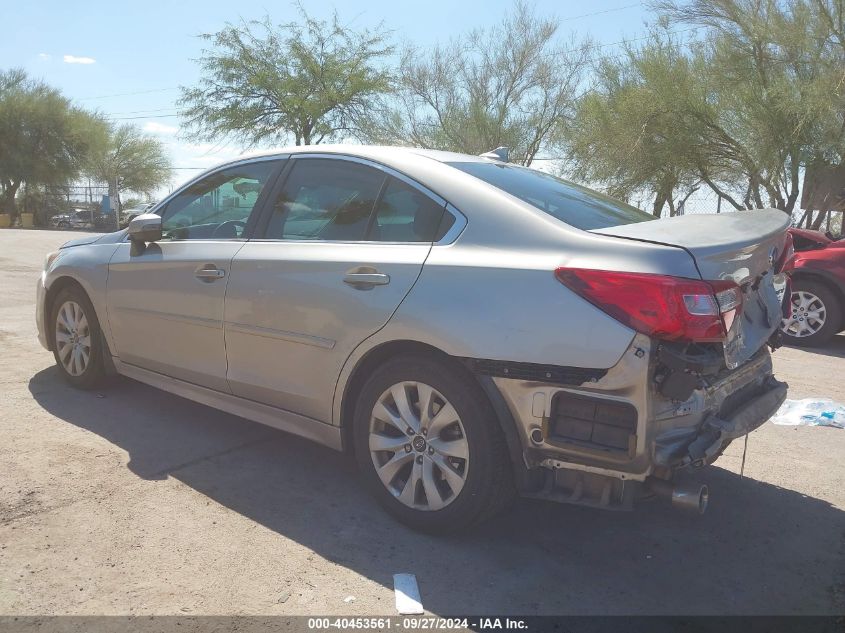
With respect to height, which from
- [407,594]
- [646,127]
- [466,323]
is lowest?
[407,594]

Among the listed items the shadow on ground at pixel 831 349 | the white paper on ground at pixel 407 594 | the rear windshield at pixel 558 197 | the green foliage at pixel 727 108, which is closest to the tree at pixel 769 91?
the green foliage at pixel 727 108

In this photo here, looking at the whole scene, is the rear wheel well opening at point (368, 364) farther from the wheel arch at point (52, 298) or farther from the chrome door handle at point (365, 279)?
the wheel arch at point (52, 298)

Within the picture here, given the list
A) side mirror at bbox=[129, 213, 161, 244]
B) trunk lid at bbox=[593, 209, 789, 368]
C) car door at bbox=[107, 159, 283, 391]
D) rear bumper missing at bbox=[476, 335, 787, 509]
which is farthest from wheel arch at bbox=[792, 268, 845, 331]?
side mirror at bbox=[129, 213, 161, 244]

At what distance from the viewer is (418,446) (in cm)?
323

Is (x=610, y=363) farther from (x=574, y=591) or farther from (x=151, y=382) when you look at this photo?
(x=151, y=382)

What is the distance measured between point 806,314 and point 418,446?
21.4 ft

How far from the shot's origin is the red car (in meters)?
7.98

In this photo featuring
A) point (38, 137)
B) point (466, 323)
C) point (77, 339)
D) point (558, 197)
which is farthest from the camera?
point (38, 137)

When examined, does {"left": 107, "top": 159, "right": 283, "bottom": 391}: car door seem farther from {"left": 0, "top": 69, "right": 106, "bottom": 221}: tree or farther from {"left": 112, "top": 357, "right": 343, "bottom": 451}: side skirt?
{"left": 0, "top": 69, "right": 106, "bottom": 221}: tree

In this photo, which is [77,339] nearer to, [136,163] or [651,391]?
[651,391]

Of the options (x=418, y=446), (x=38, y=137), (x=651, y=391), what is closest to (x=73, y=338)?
(x=418, y=446)

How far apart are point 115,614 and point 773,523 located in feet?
9.57

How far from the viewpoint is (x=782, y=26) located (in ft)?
51.2

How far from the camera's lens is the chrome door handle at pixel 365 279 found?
10.8 ft
